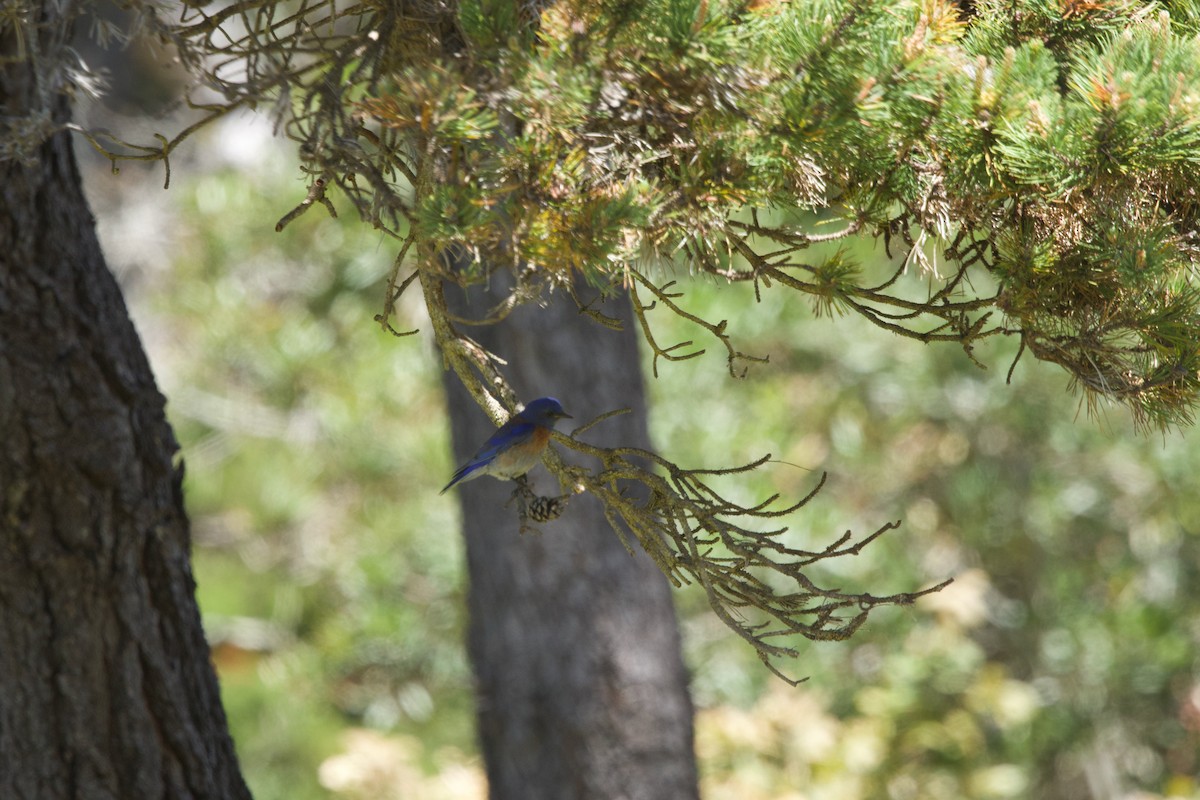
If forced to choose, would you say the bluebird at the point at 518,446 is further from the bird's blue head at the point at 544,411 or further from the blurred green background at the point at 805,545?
the blurred green background at the point at 805,545

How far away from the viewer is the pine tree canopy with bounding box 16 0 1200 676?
133 cm

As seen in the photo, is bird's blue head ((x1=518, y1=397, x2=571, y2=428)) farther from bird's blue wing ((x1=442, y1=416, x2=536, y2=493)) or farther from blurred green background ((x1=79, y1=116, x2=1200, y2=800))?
blurred green background ((x1=79, y1=116, x2=1200, y2=800))

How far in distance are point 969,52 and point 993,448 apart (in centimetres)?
515

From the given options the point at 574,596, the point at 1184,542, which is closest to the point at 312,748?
the point at 574,596

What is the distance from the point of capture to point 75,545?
91.0 inches

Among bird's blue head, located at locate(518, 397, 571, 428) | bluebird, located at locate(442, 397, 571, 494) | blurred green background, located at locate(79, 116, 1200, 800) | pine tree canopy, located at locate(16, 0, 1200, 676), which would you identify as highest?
blurred green background, located at locate(79, 116, 1200, 800)

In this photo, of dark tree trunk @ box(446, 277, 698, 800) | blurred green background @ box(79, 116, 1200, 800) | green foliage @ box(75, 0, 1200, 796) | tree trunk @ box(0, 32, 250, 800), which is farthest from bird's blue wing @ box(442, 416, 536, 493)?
blurred green background @ box(79, 116, 1200, 800)

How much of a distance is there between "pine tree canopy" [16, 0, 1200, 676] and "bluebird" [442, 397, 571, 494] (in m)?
0.34

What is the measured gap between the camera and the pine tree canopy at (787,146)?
1326mm

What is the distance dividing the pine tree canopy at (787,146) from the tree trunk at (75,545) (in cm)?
83

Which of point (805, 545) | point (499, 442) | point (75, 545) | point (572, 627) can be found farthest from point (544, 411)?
point (805, 545)

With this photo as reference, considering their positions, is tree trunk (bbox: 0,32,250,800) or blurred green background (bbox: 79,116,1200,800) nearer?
tree trunk (bbox: 0,32,250,800)

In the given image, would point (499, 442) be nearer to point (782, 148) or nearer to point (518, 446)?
point (518, 446)

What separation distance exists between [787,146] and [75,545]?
1.63 meters
